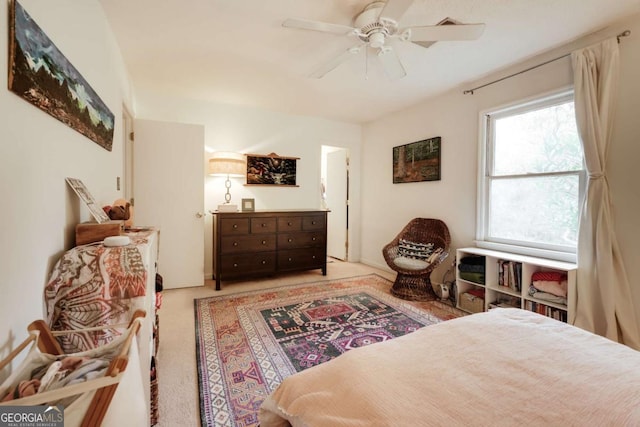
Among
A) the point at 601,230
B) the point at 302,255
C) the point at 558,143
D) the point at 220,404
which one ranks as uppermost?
the point at 558,143

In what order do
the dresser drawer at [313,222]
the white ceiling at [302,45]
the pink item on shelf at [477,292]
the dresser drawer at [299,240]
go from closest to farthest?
the white ceiling at [302,45] → the pink item on shelf at [477,292] → the dresser drawer at [299,240] → the dresser drawer at [313,222]

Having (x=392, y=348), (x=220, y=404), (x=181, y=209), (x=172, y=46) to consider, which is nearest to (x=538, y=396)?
(x=392, y=348)

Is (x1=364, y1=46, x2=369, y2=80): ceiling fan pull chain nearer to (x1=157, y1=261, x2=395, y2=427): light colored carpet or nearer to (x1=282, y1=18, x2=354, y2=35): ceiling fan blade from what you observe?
(x1=282, y1=18, x2=354, y2=35): ceiling fan blade

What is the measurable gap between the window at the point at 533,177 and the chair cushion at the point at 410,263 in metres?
0.70

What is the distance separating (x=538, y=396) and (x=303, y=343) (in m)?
1.66

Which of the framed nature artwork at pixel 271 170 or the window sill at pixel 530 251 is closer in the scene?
the window sill at pixel 530 251

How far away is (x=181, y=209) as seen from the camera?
A: 3455mm

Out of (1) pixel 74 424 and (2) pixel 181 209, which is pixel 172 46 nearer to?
(2) pixel 181 209

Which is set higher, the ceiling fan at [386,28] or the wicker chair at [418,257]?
the ceiling fan at [386,28]

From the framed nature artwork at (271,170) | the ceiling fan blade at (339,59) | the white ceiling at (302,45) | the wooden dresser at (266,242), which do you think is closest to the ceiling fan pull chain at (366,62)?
the white ceiling at (302,45)

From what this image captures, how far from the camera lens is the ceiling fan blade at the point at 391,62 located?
205 cm

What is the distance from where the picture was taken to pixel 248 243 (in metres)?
3.60

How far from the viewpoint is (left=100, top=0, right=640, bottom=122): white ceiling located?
1.92 meters

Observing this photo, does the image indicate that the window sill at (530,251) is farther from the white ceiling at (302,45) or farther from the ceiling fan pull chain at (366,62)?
the ceiling fan pull chain at (366,62)
